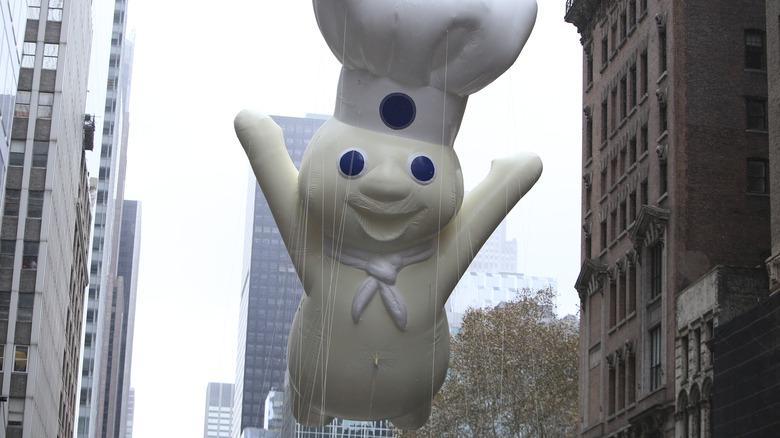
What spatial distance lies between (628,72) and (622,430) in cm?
1142

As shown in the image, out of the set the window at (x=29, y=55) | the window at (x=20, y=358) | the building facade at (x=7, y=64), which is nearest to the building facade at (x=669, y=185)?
the building facade at (x=7, y=64)

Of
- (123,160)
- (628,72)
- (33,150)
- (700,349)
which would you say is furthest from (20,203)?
(123,160)

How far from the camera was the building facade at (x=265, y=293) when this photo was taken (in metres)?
13.8

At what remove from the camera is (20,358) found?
46844mm

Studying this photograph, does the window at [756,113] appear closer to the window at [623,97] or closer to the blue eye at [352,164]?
the window at [623,97]

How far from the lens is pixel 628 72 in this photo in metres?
40.2

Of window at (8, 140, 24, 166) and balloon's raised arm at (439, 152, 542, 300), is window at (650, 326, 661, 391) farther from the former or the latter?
window at (8, 140, 24, 166)

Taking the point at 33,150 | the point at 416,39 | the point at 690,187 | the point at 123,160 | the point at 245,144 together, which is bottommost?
the point at 245,144

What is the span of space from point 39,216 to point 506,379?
19.7 m

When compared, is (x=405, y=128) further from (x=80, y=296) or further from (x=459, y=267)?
(x=80, y=296)

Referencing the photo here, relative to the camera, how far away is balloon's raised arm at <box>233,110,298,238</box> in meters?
10.6

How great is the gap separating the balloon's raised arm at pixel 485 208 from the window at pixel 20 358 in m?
38.8

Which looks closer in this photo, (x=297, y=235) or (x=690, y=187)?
(x=297, y=235)

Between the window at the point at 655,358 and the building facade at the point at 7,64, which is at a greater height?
the building facade at the point at 7,64
